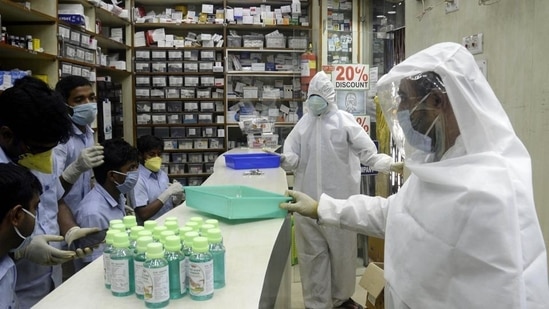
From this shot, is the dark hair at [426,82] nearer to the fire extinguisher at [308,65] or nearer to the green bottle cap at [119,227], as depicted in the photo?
the green bottle cap at [119,227]

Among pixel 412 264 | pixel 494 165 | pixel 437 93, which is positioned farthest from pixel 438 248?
pixel 437 93

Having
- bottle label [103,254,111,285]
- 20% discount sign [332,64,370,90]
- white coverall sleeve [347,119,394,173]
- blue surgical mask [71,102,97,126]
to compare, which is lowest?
bottle label [103,254,111,285]

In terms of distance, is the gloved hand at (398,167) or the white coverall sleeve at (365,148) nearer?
the gloved hand at (398,167)

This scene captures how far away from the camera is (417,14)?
119 inches

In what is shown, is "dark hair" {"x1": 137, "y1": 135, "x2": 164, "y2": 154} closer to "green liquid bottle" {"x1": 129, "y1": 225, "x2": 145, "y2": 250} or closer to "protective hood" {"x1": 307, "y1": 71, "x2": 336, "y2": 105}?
"protective hood" {"x1": 307, "y1": 71, "x2": 336, "y2": 105}

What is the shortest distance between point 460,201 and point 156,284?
2.52ft

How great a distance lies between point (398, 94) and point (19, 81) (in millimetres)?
1451

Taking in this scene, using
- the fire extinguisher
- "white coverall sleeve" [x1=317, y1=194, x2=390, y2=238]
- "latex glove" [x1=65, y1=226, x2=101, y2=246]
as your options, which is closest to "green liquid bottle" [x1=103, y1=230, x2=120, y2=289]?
"latex glove" [x1=65, y1=226, x2=101, y2=246]

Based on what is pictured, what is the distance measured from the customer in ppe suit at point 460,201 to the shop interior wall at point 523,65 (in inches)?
32.6

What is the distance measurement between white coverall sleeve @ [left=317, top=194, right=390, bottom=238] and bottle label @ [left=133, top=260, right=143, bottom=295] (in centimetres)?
87

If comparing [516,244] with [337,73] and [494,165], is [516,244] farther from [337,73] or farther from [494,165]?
[337,73]

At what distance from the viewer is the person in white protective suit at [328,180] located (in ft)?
10.8

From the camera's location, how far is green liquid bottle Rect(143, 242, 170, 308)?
3.50 feet

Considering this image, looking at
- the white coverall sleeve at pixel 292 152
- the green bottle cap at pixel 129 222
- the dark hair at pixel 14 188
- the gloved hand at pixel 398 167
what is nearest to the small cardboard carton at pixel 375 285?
the gloved hand at pixel 398 167
